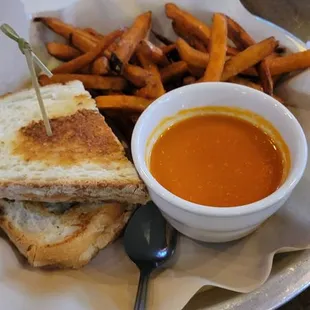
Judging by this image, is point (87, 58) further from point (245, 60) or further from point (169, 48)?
point (245, 60)

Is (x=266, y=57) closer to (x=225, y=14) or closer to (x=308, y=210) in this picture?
(x=225, y=14)

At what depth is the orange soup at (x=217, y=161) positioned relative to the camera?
1417mm

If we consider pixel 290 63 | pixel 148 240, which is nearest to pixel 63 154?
pixel 148 240

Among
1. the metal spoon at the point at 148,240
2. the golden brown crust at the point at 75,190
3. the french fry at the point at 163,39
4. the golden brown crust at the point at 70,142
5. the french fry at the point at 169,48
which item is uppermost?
the french fry at the point at 169,48

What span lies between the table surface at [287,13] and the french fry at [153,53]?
82 cm

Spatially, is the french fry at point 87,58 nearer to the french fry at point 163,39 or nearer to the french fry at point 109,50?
the french fry at point 109,50

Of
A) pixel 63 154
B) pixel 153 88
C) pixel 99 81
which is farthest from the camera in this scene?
pixel 99 81

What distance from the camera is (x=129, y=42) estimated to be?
1832mm

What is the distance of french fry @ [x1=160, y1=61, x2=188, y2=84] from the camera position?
5.97 feet

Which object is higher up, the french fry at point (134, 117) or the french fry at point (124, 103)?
the french fry at point (124, 103)

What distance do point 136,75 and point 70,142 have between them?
34 centimetres

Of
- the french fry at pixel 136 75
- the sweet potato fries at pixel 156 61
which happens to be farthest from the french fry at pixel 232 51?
the french fry at pixel 136 75

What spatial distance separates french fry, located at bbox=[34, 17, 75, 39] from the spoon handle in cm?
98

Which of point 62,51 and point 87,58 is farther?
point 62,51
